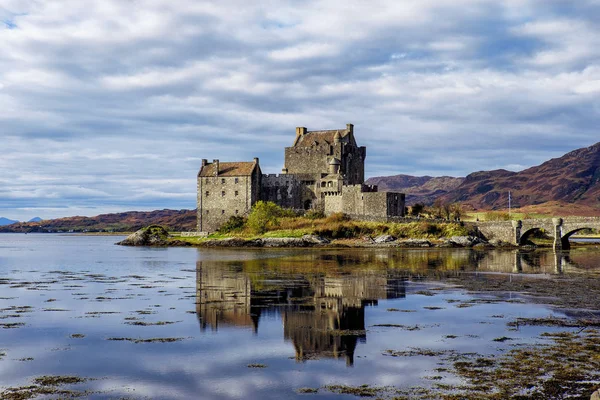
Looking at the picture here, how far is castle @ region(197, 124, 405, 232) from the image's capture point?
287 ft

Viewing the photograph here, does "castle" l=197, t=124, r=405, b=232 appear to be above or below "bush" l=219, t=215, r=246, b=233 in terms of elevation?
above

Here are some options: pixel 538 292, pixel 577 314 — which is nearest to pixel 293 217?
pixel 538 292

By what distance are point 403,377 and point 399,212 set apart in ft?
235

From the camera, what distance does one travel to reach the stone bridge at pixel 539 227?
73.0 metres

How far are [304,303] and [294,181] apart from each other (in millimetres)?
64985

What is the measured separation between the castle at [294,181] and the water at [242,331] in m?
51.2

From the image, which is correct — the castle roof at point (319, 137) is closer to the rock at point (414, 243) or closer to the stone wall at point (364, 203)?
A: the stone wall at point (364, 203)

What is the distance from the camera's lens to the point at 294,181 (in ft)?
293

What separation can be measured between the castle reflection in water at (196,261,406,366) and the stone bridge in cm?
4298

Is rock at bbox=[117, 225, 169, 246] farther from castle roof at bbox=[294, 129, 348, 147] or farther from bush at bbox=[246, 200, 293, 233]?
castle roof at bbox=[294, 129, 348, 147]

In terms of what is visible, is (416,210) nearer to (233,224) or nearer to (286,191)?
(286,191)

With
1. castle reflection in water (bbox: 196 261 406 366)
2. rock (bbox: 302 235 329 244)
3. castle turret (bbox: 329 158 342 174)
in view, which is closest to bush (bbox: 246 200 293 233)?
rock (bbox: 302 235 329 244)

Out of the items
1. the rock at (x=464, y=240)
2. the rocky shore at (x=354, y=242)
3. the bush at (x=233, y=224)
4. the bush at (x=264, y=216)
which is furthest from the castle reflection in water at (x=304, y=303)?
the bush at (x=233, y=224)

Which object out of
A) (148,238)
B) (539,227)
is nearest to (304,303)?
(539,227)
